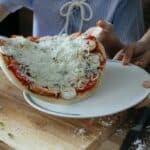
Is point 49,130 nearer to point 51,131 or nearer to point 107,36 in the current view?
point 51,131

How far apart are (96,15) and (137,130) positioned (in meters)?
0.50

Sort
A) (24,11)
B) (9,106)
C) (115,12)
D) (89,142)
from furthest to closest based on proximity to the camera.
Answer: (24,11) < (115,12) < (9,106) < (89,142)

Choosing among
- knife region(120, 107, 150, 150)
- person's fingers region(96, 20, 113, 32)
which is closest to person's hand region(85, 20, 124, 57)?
person's fingers region(96, 20, 113, 32)

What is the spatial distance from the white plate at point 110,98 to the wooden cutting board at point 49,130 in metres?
0.03

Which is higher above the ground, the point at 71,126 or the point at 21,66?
the point at 21,66

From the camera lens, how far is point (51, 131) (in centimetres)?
87

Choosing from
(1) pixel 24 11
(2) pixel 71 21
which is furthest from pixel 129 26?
(1) pixel 24 11

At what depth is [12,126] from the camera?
2.89 feet

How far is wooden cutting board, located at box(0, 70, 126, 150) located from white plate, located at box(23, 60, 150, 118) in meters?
0.03

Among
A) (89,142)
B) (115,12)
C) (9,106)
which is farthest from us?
(115,12)

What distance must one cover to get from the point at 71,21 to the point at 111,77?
1.21 feet

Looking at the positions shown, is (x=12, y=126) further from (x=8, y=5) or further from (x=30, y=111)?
(x=8, y=5)

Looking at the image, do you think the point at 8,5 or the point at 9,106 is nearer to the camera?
the point at 9,106

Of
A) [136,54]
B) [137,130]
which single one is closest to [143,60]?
[136,54]
